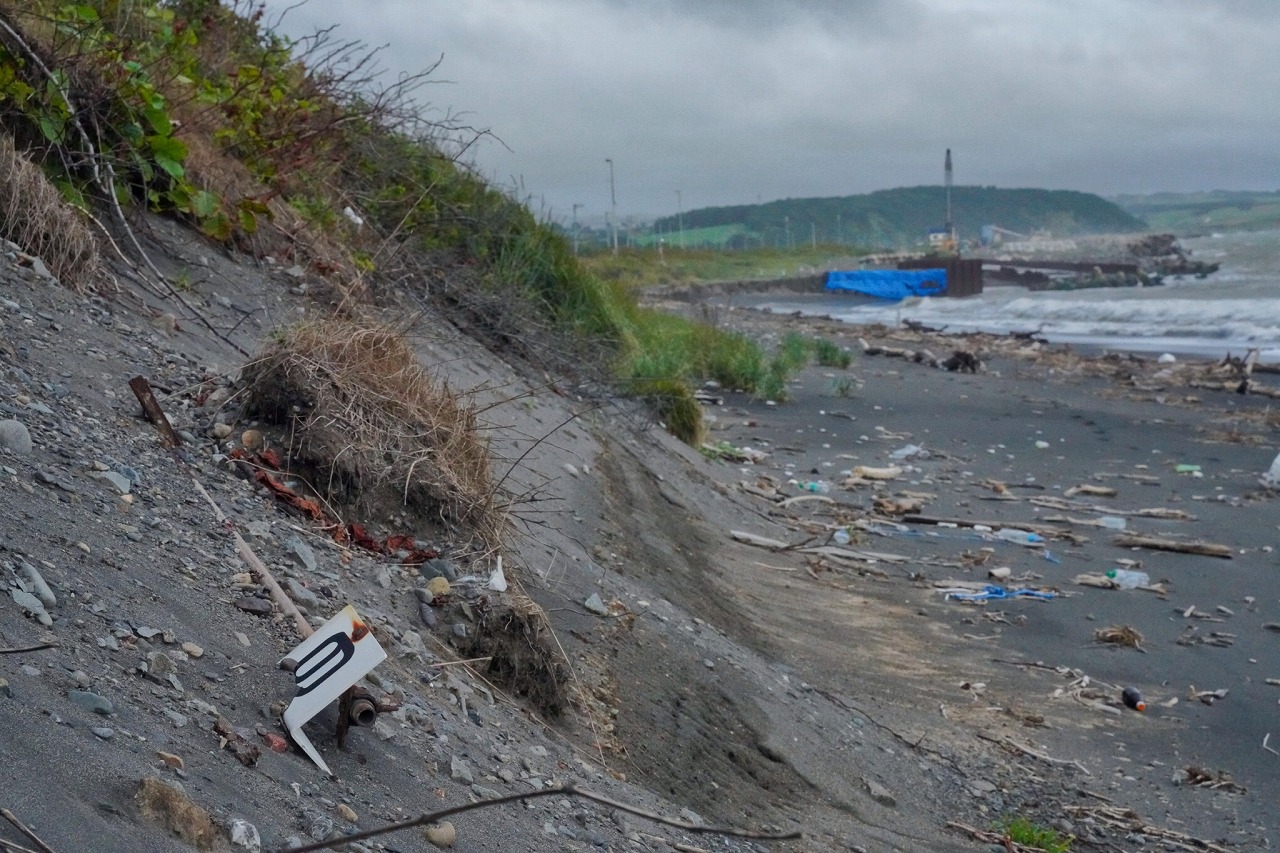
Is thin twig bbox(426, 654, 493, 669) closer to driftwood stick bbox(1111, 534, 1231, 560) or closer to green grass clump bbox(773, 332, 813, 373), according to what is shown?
driftwood stick bbox(1111, 534, 1231, 560)

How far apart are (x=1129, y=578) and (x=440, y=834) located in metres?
6.78

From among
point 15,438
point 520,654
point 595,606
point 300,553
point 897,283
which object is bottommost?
point 595,606

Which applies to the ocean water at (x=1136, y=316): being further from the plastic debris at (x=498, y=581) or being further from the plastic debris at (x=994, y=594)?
the plastic debris at (x=498, y=581)

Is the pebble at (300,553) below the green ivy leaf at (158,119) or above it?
below

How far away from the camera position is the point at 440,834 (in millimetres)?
2541

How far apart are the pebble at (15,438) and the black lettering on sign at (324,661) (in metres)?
1.12

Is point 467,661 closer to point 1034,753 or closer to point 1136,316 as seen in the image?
point 1034,753

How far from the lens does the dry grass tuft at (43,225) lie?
193 inches

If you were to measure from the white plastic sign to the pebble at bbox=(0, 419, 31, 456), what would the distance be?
45.5 inches

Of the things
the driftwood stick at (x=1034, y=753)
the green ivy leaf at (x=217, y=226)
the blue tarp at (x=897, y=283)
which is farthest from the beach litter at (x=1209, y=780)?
the blue tarp at (x=897, y=283)

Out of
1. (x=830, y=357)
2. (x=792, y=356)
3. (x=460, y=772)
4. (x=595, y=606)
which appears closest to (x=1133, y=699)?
(x=595, y=606)

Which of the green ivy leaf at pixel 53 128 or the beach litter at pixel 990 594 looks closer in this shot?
the green ivy leaf at pixel 53 128

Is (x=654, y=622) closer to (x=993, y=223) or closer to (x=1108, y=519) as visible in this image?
(x=1108, y=519)

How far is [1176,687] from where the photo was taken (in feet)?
21.2
